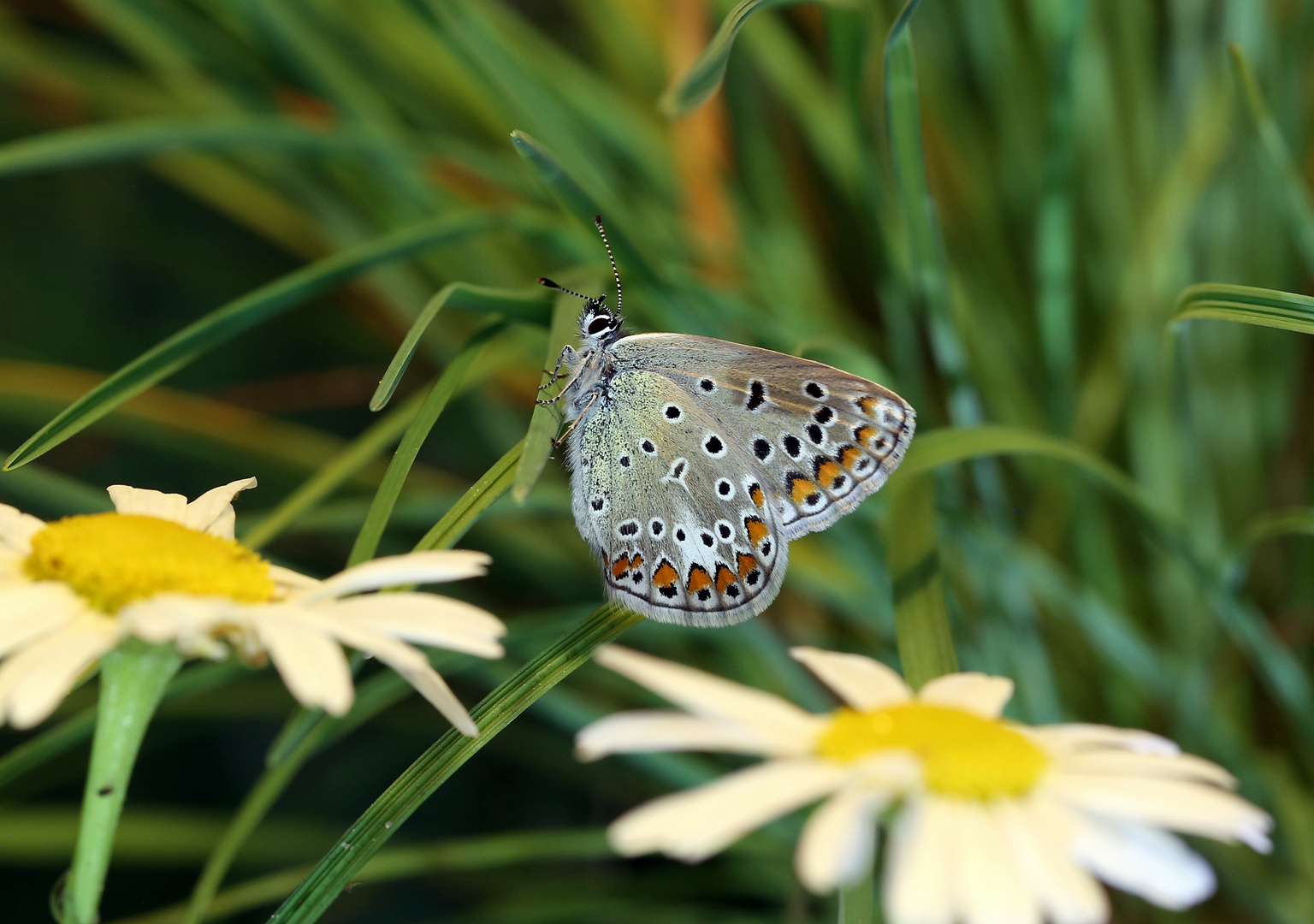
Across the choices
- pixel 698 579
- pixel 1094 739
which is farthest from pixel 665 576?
pixel 1094 739

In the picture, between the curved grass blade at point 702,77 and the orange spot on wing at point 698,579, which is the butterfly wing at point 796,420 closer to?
the orange spot on wing at point 698,579

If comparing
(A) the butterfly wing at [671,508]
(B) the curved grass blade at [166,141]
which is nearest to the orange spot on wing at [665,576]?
(A) the butterfly wing at [671,508]

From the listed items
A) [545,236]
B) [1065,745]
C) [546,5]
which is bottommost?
[1065,745]

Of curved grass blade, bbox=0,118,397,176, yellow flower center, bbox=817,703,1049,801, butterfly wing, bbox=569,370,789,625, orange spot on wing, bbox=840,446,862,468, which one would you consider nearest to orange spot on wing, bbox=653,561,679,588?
butterfly wing, bbox=569,370,789,625

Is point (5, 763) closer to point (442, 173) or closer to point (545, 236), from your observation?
point (545, 236)

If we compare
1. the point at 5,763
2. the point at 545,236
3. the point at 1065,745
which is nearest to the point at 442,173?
the point at 545,236

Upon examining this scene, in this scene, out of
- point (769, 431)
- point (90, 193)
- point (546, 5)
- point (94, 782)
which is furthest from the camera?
point (546, 5)
